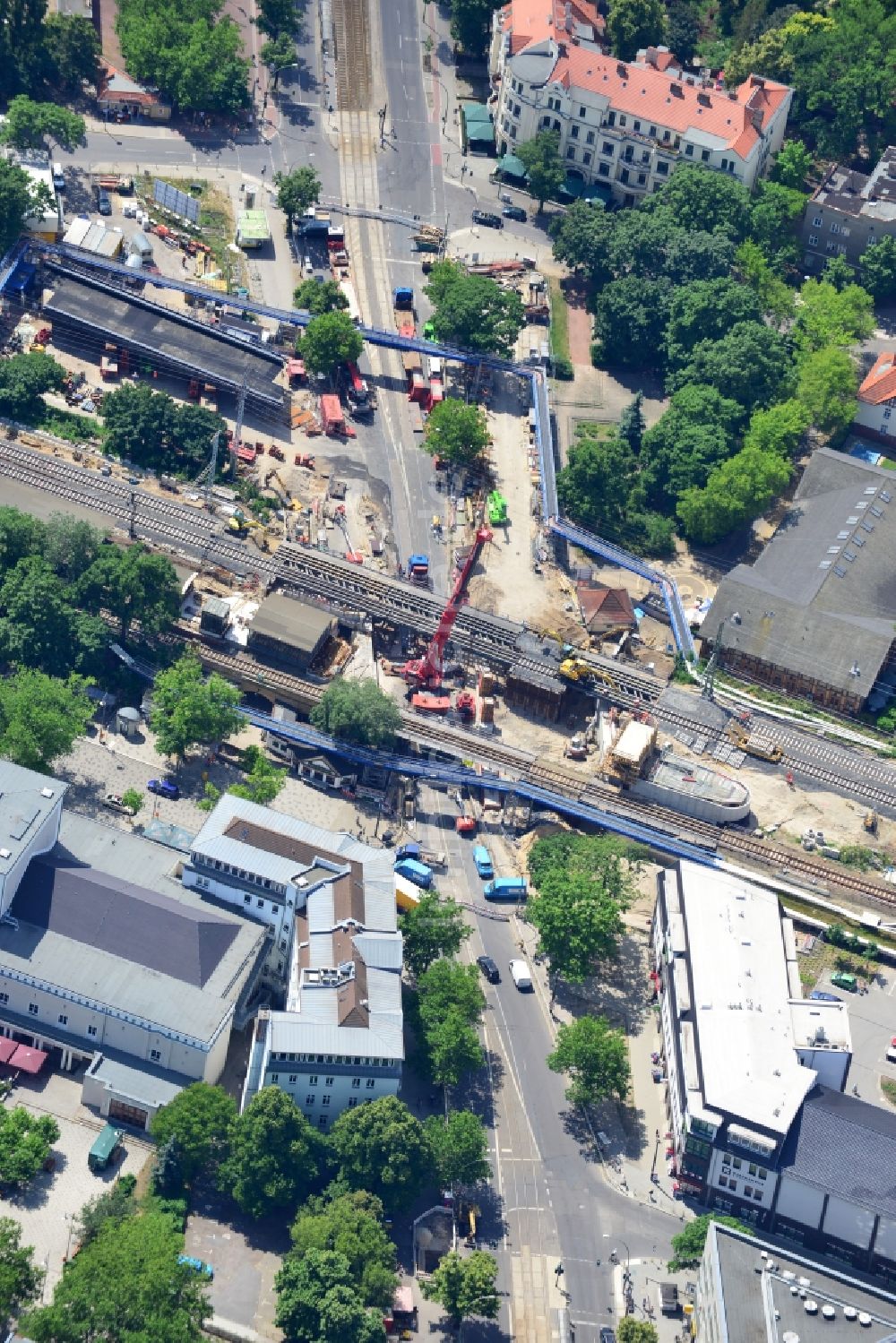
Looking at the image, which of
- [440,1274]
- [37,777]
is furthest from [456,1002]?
[37,777]

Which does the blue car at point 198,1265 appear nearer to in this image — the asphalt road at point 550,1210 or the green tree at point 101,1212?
the green tree at point 101,1212

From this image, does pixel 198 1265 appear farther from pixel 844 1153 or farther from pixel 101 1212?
pixel 844 1153

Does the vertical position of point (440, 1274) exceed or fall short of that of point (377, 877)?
it falls short

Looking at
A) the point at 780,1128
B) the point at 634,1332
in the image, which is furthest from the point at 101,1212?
the point at 780,1128

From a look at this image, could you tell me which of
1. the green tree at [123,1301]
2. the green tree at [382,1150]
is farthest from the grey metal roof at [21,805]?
the green tree at [382,1150]

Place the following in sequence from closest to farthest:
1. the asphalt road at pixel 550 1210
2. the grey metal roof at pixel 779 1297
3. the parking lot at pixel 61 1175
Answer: the grey metal roof at pixel 779 1297, the parking lot at pixel 61 1175, the asphalt road at pixel 550 1210

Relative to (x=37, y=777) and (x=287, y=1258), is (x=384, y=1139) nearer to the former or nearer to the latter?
(x=287, y=1258)

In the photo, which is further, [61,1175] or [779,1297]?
[61,1175]
